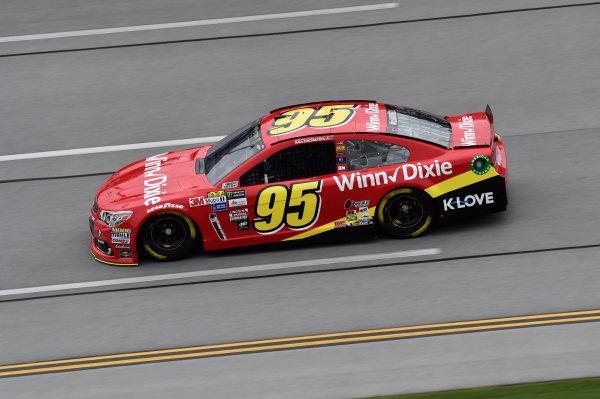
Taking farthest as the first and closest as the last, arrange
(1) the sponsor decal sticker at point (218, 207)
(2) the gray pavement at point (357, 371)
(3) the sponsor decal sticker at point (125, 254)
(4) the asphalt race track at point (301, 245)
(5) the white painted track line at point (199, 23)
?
(5) the white painted track line at point (199, 23) < (3) the sponsor decal sticker at point (125, 254) < (1) the sponsor decal sticker at point (218, 207) < (4) the asphalt race track at point (301, 245) < (2) the gray pavement at point (357, 371)

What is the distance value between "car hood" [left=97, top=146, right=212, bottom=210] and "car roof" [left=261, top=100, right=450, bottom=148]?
1046 millimetres

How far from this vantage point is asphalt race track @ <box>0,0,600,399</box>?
9.50 meters

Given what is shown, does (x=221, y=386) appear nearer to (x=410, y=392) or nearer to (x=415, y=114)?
(x=410, y=392)

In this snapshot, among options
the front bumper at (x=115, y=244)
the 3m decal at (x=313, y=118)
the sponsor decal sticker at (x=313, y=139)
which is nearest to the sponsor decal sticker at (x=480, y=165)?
the 3m decal at (x=313, y=118)

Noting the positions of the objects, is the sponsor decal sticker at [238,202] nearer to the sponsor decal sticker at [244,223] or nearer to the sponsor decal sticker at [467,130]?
the sponsor decal sticker at [244,223]

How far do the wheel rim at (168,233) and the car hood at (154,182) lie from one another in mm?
316

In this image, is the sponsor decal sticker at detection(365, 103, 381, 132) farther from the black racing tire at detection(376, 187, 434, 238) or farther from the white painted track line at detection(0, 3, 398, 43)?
the white painted track line at detection(0, 3, 398, 43)

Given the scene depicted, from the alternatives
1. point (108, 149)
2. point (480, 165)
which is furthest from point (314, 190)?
point (108, 149)

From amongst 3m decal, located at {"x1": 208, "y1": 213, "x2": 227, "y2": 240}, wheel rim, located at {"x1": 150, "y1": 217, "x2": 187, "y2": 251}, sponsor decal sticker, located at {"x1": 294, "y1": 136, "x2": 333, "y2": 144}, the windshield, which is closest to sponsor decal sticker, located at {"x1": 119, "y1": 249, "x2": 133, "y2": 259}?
wheel rim, located at {"x1": 150, "y1": 217, "x2": 187, "y2": 251}

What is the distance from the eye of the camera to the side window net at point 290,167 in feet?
36.6

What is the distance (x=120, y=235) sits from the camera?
37.2 ft

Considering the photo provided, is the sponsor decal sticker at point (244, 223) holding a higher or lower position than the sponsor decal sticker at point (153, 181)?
lower

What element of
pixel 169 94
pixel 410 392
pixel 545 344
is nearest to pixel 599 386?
pixel 545 344

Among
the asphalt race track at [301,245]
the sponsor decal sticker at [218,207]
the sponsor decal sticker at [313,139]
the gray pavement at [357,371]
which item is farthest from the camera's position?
the sponsor decal sticker at [218,207]
